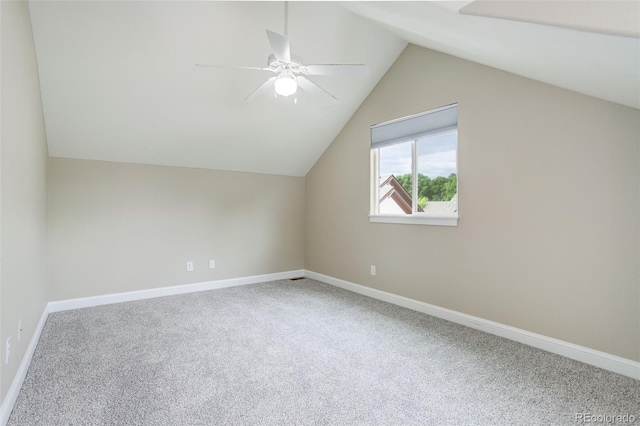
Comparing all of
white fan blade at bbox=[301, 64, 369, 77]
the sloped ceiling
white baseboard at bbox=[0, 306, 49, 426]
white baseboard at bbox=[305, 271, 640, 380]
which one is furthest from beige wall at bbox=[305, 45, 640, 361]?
white baseboard at bbox=[0, 306, 49, 426]

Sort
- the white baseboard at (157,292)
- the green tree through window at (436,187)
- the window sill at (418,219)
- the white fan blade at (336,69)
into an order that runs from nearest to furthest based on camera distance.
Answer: the white fan blade at (336,69), the window sill at (418,219), the green tree through window at (436,187), the white baseboard at (157,292)

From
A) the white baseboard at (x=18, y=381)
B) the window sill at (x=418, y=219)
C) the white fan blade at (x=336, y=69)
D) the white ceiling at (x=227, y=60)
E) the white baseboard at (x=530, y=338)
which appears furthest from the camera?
the window sill at (x=418, y=219)

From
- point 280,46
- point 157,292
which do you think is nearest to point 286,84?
point 280,46

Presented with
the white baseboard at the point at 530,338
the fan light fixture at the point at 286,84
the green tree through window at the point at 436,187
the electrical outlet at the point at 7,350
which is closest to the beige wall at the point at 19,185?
the electrical outlet at the point at 7,350

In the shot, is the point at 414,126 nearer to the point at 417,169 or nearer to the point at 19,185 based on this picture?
the point at 417,169

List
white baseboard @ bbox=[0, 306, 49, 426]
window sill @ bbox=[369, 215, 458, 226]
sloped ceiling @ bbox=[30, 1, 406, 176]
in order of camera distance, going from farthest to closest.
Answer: window sill @ bbox=[369, 215, 458, 226] → sloped ceiling @ bbox=[30, 1, 406, 176] → white baseboard @ bbox=[0, 306, 49, 426]

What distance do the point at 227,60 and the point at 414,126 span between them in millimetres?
2062

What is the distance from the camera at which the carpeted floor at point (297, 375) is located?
1688 millimetres

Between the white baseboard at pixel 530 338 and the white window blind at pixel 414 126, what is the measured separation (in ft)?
5.99

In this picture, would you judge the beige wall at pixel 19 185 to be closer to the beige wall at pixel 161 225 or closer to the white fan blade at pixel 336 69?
the beige wall at pixel 161 225

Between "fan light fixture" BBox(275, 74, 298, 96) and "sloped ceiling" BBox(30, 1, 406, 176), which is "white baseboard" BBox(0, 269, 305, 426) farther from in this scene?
"fan light fixture" BBox(275, 74, 298, 96)

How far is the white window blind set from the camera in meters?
3.18

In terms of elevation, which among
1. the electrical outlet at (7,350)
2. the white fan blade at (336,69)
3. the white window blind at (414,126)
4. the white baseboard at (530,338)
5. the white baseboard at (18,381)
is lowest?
the white baseboard at (530,338)

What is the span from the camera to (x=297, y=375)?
2.08m
